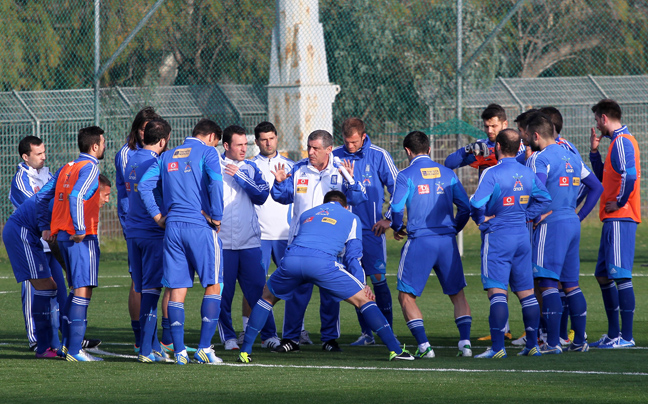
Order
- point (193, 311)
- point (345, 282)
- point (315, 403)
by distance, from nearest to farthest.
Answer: point (315, 403)
point (345, 282)
point (193, 311)

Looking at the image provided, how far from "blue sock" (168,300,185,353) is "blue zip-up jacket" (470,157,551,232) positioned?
256 centimetres

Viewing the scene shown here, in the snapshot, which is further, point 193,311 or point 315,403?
point 193,311

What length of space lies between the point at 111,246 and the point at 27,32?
429 cm

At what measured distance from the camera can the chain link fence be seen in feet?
54.7

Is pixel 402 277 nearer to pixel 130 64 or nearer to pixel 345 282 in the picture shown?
pixel 345 282

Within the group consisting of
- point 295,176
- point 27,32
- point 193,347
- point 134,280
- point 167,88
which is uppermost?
point 27,32

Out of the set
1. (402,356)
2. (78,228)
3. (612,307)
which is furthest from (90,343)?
(612,307)

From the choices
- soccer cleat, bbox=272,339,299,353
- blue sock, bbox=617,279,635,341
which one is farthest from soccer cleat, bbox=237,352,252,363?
blue sock, bbox=617,279,635,341

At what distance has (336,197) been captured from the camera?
818 cm

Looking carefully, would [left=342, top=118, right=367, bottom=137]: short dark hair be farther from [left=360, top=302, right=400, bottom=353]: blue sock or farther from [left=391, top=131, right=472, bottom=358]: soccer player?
[left=360, top=302, right=400, bottom=353]: blue sock

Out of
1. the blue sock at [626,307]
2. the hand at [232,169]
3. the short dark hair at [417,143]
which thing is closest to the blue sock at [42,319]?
the hand at [232,169]

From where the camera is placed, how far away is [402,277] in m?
8.41

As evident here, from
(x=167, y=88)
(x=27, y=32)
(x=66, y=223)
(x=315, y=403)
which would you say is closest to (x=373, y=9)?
(x=167, y=88)

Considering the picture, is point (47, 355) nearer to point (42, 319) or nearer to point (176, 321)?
point (42, 319)
